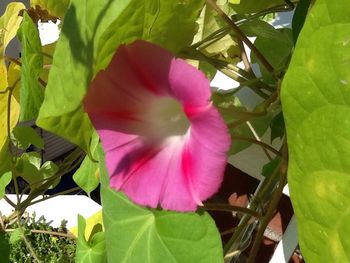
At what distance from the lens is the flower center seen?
0.50 metres

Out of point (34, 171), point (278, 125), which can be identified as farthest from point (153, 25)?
point (34, 171)

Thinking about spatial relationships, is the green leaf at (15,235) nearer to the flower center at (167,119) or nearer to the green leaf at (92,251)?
the green leaf at (92,251)

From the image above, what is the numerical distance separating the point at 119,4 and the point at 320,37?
0.16 meters

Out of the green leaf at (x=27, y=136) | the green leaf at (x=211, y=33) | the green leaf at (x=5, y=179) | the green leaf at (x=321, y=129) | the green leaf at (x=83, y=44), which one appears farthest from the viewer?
the green leaf at (x=27, y=136)

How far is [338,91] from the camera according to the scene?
1.18 ft

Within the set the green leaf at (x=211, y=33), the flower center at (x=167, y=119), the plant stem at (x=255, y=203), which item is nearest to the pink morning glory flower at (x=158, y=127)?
the flower center at (x=167, y=119)

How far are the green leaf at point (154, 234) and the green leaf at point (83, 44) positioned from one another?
4.4 inches

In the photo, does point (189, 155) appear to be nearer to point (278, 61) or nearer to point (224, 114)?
point (224, 114)

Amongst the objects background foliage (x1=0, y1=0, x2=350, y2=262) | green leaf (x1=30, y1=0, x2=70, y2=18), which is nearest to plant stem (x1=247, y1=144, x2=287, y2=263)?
background foliage (x1=0, y1=0, x2=350, y2=262)

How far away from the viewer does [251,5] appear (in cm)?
76

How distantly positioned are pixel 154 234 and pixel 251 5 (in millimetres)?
300

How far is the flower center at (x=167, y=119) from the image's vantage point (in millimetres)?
503

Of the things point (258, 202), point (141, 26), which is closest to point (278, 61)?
point (258, 202)

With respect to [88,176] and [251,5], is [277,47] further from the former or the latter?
[88,176]
